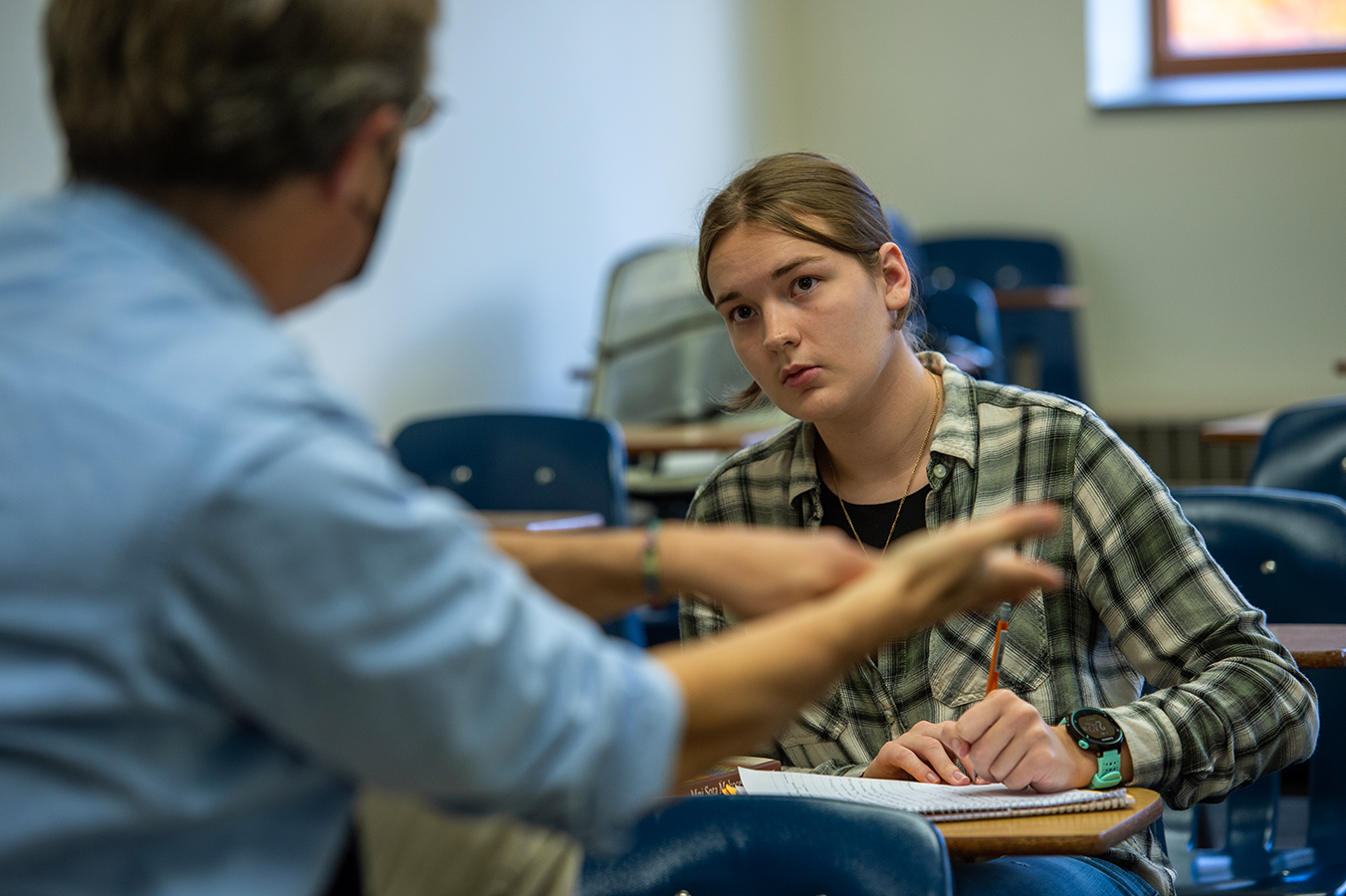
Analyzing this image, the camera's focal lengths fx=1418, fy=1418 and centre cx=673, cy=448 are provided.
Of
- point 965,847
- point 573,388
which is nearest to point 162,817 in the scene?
point 965,847

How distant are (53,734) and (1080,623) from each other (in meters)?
1.25

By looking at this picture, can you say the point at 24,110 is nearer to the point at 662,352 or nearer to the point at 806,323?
the point at 806,323

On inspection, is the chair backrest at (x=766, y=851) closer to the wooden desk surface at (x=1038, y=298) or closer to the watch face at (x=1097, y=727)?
the watch face at (x=1097, y=727)

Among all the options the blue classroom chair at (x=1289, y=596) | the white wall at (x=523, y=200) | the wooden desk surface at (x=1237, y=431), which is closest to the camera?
the blue classroom chair at (x=1289, y=596)

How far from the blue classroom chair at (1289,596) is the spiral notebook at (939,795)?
28.6 inches

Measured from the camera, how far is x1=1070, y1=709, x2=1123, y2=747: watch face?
142 cm

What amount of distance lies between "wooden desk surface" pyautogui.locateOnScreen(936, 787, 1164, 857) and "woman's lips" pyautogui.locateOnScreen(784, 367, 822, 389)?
0.61 m

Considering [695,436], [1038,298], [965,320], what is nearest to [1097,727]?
[695,436]

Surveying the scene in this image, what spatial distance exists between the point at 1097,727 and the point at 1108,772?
0.16 ft

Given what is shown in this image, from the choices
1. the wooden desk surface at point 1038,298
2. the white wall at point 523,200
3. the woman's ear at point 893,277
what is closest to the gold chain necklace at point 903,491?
the woman's ear at point 893,277

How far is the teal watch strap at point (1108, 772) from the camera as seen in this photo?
1396mm

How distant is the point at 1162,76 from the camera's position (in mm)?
6766

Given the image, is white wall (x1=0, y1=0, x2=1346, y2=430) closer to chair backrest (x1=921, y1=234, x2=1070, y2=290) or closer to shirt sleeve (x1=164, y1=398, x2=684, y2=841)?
chair backrest (x1=921, y1=234, x2=1070, y2=290)

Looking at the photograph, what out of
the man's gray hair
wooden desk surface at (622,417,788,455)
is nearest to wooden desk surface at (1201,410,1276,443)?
wooden desk surface at (622,417,788,455)
